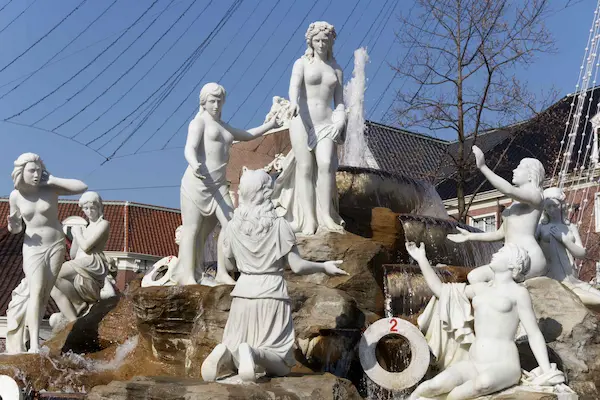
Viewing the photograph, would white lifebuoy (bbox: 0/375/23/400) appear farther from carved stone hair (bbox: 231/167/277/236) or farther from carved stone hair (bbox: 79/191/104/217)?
carved stone hair (bbox: 79/191/104/217)

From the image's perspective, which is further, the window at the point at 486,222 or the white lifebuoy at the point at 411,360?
the window at the point at 486,222

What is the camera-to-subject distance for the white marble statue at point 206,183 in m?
12.3

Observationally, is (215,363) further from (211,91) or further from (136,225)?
(136,225)

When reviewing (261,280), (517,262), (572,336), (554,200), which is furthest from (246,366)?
(554,200)

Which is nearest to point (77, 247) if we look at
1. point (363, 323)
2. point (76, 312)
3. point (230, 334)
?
point (76, 312)

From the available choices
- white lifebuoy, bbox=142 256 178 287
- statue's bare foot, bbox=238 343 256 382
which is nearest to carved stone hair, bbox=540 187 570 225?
white lifebuoy, bbox=142 256 178 287

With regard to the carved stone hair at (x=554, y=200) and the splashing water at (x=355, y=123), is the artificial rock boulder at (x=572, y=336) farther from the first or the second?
the splashing water at (x=355, y=123)

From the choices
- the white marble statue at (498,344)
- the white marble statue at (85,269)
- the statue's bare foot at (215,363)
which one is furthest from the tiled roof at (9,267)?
the white marble statue at (498,344)

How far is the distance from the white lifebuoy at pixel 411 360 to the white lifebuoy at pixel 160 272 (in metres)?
3.67

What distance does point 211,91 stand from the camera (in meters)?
12.3

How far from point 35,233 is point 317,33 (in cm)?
461

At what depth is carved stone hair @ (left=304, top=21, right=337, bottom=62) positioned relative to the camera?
13445mm

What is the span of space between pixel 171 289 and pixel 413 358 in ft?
10.7

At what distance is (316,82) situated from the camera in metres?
13.5
